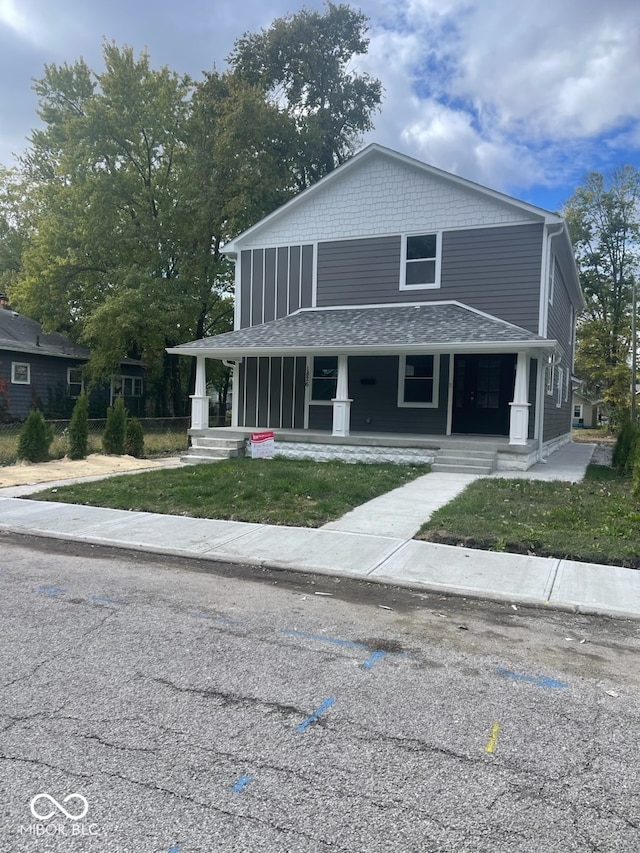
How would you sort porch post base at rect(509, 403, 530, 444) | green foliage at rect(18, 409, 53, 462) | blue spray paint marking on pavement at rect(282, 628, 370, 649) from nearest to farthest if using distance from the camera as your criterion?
blue spray paint marking on pavement at rect(282, 628, 370, 649)
porch post base at rect(509, 403, 530, 444)
green foliage at rect(18, 409, 53, 462)

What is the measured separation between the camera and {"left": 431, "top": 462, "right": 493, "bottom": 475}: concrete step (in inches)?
446

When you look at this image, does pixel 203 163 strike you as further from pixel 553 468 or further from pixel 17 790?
pixel 17 790

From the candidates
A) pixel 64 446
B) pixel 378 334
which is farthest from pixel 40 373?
pixel 378 334

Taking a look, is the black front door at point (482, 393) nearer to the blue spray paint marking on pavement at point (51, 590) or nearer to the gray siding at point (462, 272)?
the gray siding at point (462, 272)

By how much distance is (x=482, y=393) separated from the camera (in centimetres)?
1420

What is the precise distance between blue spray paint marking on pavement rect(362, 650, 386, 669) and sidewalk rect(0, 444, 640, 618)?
1.43 metres

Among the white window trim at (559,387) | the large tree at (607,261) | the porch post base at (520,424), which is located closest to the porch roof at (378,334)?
the porch post base at (520,424)

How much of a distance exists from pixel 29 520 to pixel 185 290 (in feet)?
Result: 60.4

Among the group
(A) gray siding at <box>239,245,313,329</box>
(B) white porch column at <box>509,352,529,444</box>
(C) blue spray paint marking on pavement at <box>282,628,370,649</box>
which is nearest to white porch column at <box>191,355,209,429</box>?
(A) gray siding at <box>239,245,313,329</box>

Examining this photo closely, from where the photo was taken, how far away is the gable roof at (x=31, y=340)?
914 inches

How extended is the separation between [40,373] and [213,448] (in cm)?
1446

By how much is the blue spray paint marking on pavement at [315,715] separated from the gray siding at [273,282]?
43.2 feet

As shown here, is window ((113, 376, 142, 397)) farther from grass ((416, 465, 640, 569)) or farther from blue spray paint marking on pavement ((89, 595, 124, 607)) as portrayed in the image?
blue spray paint marking on pavement ((89, 595, 124, 607))

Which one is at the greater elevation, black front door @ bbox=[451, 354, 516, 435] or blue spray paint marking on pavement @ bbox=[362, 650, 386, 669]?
black front door @ bbox=[451, 354, 516, 435]
